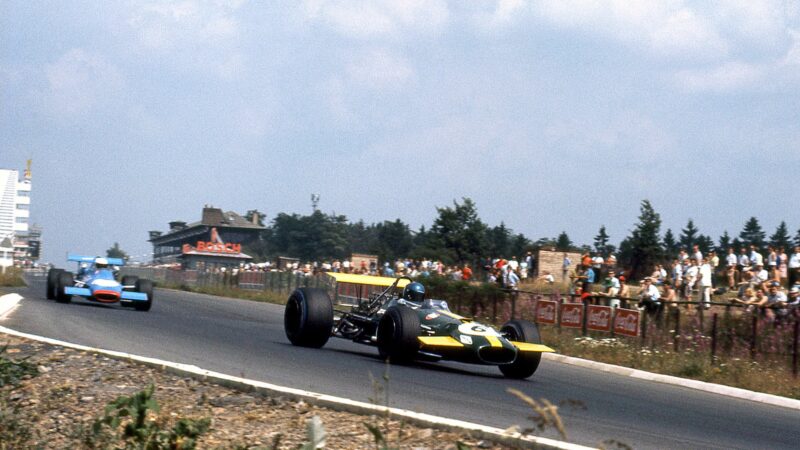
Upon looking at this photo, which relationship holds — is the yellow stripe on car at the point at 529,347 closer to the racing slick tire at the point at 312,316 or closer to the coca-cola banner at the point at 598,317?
the racing slick tire at the point at 312,316

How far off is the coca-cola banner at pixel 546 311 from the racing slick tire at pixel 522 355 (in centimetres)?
874

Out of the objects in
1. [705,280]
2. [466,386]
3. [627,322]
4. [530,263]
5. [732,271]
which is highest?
[530,263]

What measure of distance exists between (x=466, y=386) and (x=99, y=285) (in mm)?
16860

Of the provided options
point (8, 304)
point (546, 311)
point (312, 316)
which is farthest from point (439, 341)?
point (8, 304)

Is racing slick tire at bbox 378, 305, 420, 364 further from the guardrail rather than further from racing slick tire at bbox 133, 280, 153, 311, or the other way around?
racing slick tire at bbox 133, 280, 153, 311

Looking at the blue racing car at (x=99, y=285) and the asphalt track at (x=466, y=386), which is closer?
the asphalt track at (x=466, y=386)

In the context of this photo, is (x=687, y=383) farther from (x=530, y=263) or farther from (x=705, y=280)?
(x=530, y=263)

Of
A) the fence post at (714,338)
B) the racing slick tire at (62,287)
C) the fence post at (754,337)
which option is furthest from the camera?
the racing slick tire at (62,287)

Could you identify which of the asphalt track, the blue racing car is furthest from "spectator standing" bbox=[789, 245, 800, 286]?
the blue racing car

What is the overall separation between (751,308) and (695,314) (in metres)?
1.49

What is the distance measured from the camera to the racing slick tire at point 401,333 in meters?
13.5

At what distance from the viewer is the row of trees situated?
120 feet

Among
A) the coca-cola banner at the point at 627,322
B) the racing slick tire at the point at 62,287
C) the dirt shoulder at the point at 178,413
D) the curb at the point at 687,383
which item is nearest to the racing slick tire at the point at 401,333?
the dirt shoulder at the point at 178,413

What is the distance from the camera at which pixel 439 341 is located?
44.3 ft
